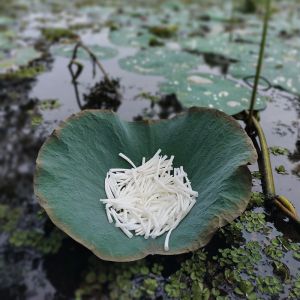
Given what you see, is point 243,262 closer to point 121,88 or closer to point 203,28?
point 121,88

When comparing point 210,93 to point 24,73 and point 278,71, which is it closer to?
point 278,71

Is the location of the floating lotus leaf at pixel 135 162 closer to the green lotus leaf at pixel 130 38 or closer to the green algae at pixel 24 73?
the green algae at pixel 24 73

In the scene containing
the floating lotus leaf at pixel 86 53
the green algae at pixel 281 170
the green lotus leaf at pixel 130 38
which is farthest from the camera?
the green lotus leaf at pixel 130 38

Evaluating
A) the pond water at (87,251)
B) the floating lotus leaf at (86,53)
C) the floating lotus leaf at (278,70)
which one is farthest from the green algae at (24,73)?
the floating lotus leaf at (278,70)

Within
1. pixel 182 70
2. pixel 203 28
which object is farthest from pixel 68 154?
pixel 203 28

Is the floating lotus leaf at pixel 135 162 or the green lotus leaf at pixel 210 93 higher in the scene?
the floating lotus leaf at pixel 135 162

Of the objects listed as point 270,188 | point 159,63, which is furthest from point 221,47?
point 270,188
